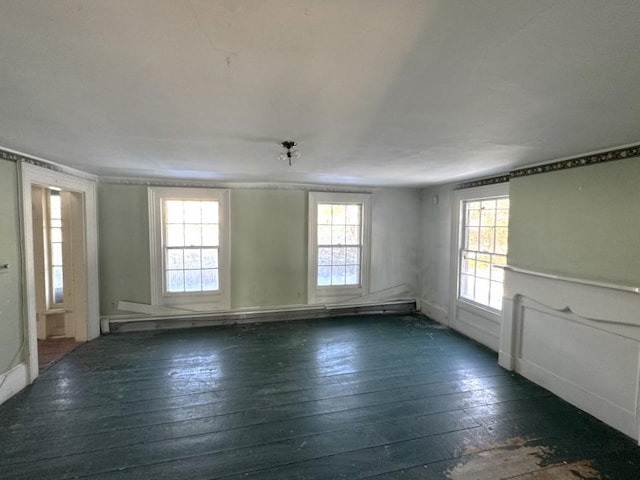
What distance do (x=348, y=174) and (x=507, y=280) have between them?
229cm

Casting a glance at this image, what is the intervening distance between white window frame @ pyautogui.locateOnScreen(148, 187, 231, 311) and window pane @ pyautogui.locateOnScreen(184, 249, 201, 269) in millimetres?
317

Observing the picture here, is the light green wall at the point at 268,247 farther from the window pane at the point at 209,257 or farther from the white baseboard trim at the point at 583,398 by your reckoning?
the white baseboard trim at the point at 583,398

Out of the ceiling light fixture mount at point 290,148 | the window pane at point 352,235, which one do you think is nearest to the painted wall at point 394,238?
the window pane at point 352,235

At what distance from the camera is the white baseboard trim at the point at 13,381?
2680 mm

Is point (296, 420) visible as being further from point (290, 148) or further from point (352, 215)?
point (352, 215)

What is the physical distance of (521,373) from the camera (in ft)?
10.8

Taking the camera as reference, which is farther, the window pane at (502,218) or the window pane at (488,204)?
the window pane at (488,204)

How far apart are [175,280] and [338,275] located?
2.64 meters

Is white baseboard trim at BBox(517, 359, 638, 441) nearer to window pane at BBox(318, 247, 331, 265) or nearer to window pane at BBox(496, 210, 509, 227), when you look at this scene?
window pane at BBox(496, 210, 509, 227)

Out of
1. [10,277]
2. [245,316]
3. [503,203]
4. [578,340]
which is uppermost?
[503,203]

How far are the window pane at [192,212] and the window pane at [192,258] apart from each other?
469 millimetres

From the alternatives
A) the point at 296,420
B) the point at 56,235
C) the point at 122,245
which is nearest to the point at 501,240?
the point at 296,420

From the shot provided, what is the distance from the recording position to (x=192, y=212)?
4.66 m

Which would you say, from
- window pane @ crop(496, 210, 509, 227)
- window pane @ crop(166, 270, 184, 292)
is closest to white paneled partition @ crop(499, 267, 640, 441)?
window pane @ crop(496, 210, 509, 227)
